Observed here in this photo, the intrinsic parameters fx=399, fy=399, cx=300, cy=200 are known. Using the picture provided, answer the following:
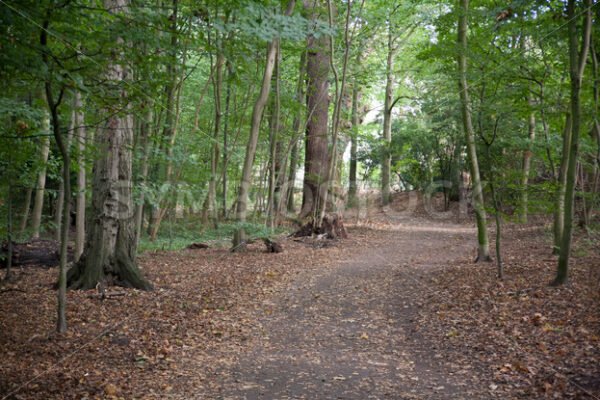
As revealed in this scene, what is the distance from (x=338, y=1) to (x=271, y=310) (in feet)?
37.3

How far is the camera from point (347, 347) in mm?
4883

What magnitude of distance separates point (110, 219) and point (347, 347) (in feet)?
14.0

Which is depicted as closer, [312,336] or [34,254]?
[312,336]

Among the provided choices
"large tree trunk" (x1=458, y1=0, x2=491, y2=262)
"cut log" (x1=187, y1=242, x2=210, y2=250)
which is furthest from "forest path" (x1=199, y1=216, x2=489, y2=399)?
"cut log" (x1=187, y1=242, x2=210, y2=250)

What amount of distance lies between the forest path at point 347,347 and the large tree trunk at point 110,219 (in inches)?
95.6

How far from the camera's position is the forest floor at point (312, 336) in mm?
3699

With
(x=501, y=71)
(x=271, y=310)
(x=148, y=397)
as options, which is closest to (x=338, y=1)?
(x=501, y=71)

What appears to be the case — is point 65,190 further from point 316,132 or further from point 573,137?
point 316,132

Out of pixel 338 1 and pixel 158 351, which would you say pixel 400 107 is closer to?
pixel 338 1

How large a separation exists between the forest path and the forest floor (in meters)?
0.02

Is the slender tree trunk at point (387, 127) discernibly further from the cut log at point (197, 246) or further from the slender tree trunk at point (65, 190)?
the slender tree trunk at point (65, 190)

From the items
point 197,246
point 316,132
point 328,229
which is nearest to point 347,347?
point 197,246

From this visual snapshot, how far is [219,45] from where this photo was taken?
432cm

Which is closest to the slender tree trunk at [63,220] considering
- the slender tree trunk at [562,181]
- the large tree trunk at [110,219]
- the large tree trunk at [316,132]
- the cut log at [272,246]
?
the large tree trunk at [110,219]
